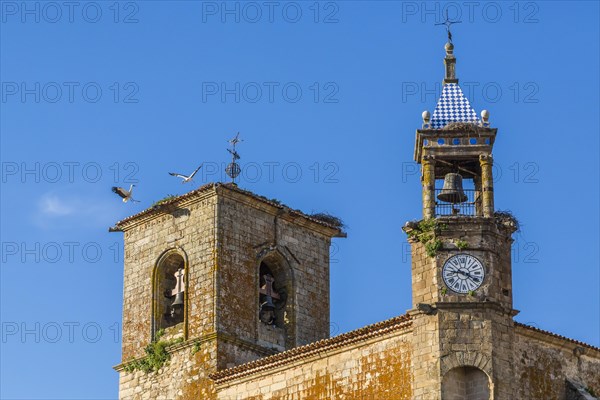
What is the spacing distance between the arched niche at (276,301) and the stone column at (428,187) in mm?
8297

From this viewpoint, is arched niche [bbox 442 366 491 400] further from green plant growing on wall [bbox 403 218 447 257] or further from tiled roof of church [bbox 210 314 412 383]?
green plant growing on wall [bbox 403 218 447 257]

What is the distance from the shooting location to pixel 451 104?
39.4m

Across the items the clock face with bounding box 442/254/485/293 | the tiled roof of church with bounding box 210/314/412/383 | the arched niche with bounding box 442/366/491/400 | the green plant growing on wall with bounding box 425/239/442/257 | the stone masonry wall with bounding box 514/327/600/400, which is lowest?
the arched niche with bounding box 442/366/491/400

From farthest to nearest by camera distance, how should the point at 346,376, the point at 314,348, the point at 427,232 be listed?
the point at 314,348 → the point at 346,376 → the point at 427,232

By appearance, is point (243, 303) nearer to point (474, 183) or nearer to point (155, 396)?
point (155, 396)

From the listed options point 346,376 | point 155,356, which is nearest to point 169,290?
point 155,356

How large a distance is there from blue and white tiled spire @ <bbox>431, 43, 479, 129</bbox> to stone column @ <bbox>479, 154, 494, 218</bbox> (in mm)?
1026

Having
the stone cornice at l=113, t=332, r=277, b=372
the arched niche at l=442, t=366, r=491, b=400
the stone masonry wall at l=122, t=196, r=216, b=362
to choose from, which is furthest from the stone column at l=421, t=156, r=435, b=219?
the stone masonry wall at l=122, t=196, r=216, b=362

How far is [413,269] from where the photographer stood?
124 ft

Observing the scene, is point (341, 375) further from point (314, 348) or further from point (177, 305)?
point (177, 305)

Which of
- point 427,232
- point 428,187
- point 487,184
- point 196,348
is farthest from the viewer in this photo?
point 196,348

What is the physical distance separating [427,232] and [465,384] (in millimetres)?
3382

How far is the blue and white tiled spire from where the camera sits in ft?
128

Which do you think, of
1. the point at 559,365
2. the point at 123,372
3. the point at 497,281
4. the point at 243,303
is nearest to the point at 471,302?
the point at 497,281
